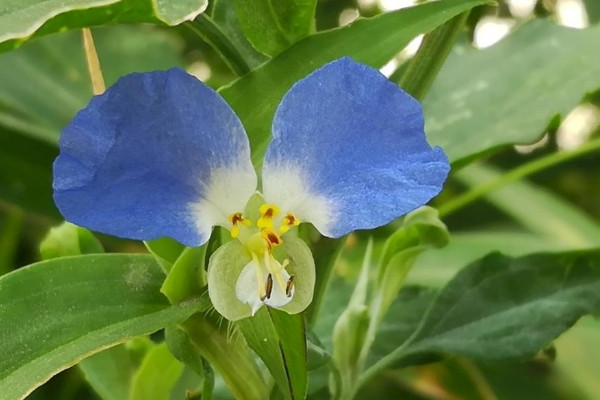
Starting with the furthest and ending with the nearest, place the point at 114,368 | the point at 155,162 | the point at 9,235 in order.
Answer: the point at 9,235, the point at 114,368, the point at 155,162

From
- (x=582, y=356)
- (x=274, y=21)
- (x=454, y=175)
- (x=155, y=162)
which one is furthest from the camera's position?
(x=582, y=356)

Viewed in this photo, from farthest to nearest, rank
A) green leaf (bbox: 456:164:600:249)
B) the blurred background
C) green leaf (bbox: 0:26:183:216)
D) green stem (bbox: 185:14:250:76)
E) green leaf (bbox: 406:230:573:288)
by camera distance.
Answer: green leaf (bbox: 456:164:600:249) → green leaf (bbox: 0:26:183:216) → green leaf (bbox: 406:230:573:288) → the blurred background → green stem (bbox: 185:14:250:76)

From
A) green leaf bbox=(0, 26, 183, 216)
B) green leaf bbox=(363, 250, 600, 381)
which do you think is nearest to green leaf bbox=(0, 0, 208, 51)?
green leaf bbox=(363, 250, 600, 381)

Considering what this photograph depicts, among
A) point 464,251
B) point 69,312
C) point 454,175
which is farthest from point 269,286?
point 464,251

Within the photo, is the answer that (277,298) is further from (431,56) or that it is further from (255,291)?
(431,56)

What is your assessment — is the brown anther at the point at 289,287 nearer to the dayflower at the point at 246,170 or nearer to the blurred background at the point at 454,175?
the dayflower at the point at 246,170

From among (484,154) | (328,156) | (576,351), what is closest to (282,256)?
(328,156)

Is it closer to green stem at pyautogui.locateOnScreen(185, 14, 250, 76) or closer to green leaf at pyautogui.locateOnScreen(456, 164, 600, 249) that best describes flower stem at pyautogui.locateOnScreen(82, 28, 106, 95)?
green stem at pyautogui.locateOnScreen(185, 14, 250, 76)
